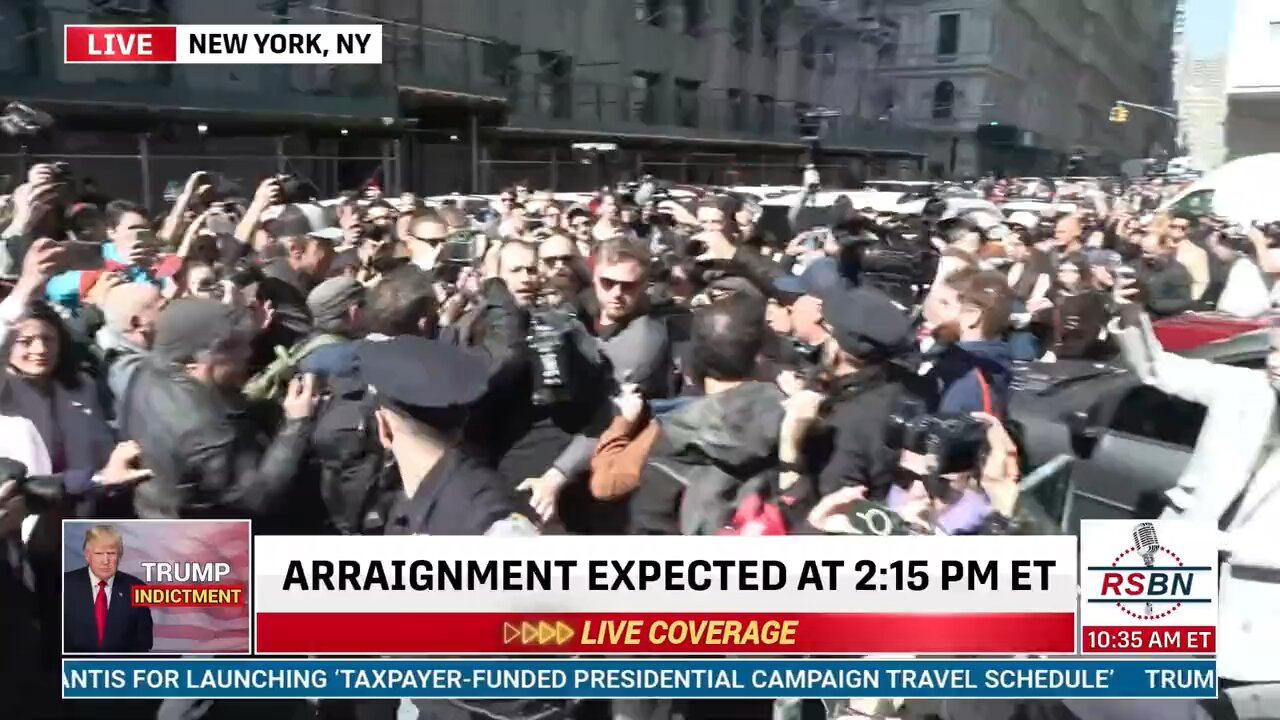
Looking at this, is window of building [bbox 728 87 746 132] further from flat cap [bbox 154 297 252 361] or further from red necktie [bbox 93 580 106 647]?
red necktie [bbox 93 580 106 647]

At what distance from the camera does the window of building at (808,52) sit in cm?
318

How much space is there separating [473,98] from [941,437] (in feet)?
4.22

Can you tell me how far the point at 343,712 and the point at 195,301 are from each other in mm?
1009

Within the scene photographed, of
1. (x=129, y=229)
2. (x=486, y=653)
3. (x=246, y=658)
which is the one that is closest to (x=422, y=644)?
(x=486, y=653)

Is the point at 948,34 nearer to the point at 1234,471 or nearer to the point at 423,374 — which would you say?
the point at 1234,471

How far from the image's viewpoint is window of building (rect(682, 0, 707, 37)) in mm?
3205

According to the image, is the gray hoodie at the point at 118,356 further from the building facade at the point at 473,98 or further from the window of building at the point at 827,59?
the window of building at the point at 827,59

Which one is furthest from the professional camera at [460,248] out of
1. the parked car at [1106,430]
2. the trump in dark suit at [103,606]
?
the parked car at [1106,430]

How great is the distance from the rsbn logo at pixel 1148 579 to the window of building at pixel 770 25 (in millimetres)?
1363

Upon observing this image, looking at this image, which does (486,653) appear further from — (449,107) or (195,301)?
(449,107)

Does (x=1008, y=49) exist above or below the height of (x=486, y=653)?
above

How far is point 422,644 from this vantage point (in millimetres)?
3105

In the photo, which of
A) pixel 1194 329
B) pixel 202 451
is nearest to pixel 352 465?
pixel 202 451

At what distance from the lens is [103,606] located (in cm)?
311
